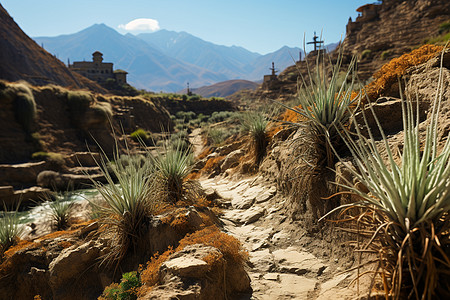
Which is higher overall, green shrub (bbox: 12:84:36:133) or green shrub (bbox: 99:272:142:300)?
green shrub (bbox: 12:84:36:133)

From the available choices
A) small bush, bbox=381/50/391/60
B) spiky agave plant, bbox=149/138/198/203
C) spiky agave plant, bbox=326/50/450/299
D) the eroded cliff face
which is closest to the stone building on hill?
the eroded cliff face

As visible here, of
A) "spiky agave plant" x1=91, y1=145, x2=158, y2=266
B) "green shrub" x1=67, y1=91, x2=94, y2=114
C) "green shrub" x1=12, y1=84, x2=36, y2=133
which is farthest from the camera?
"green shrub" x1=67, y1=91, x2=94, y2=114

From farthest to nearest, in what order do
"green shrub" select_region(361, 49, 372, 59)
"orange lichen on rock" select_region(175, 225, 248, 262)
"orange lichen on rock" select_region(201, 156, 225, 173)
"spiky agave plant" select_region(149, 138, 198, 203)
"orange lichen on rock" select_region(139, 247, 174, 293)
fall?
"green shrub" select_region(361, 49, 372, 59)
"orange lichen on rock" select_region(201, 156, 225, 173)
"spiky agave plant" select_region(149, 138, 198, 203)
"orange lichen on rock" select_region(175, 225, 248, 262)
"orange lichen on rock" select_region(139, 247, 174, 293)

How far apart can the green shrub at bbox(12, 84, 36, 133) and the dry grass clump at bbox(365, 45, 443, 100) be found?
18.6 meters

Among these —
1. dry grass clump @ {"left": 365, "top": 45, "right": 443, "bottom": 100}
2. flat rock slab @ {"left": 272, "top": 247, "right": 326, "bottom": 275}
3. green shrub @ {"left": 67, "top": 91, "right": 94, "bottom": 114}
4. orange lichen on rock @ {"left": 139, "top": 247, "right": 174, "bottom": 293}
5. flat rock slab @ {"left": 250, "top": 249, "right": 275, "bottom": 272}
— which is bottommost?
flat rock slab @ {"left": 250, "top": 249, "right": 275, "bottom": 272}

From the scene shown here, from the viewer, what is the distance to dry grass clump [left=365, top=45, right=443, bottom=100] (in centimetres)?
439

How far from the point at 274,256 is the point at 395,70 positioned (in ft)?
10.8

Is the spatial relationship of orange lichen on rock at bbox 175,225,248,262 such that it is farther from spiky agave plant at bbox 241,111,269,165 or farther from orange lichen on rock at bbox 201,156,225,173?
orange lichen on rock at bbox 201,156,225,173

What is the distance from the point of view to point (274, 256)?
3.41 meters

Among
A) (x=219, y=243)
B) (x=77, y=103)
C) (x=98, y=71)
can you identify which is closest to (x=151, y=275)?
(x=219, y=243)

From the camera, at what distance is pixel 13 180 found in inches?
535

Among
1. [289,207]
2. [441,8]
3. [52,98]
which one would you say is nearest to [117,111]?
[52,98]

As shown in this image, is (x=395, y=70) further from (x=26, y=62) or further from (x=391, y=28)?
(x=391, y=28)

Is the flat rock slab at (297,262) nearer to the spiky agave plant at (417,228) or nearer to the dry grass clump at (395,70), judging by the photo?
the spiky agave plant at (417,228)
